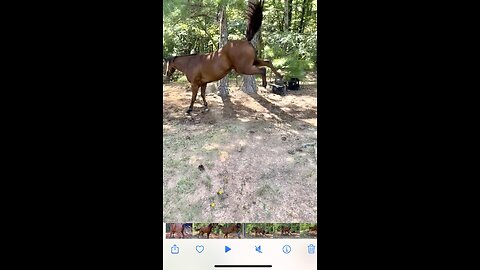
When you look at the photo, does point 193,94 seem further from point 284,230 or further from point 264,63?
point 284,230

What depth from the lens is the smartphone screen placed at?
1.39 metres

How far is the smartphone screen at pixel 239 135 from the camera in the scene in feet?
4.56

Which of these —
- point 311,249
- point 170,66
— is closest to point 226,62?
point 170,66

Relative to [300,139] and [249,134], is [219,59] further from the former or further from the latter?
[300,139]

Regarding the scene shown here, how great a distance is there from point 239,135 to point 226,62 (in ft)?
1.03

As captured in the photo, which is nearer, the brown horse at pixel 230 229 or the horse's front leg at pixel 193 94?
the brown horse at pixel 230 229

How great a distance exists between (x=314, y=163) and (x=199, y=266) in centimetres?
57

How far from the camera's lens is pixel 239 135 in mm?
1569

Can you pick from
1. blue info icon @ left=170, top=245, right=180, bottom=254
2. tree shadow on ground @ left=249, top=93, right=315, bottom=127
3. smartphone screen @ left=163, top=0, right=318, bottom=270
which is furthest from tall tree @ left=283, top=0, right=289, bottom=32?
blue info icon @ left=170, top=245, right=180, bottom=254

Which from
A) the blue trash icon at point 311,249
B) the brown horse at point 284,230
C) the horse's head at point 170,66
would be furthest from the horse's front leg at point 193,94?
the blue trash icon at point 311,249

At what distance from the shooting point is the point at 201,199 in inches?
57.2

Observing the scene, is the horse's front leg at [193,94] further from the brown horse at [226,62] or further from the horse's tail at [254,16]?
the horse's tail at [254,16]

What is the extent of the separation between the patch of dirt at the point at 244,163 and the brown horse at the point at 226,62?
9cm
